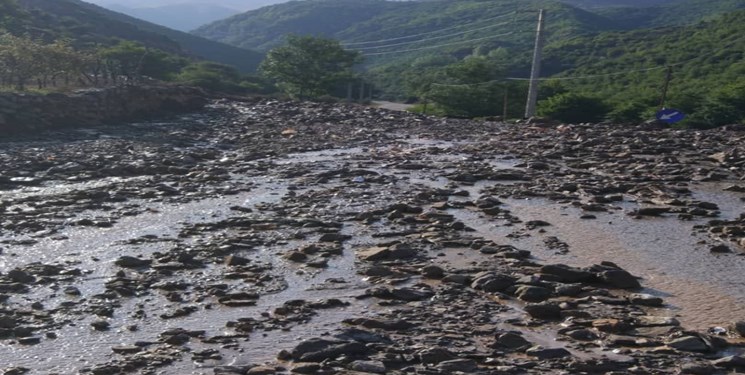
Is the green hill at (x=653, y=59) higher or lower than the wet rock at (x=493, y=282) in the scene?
higher

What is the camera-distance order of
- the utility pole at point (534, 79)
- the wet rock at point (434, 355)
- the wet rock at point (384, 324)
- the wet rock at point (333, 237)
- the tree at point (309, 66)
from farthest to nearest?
the tree at point (309, 66), the utility pole at point (534, 79), the wet rock at point (333, 237), the wet rock at point (384, 324), the wet rock at point (434, 355)

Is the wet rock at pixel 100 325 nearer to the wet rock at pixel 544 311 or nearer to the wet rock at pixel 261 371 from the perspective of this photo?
the wet rock at pixel 261 371

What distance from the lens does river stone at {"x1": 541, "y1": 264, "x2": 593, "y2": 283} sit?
11.7 metres

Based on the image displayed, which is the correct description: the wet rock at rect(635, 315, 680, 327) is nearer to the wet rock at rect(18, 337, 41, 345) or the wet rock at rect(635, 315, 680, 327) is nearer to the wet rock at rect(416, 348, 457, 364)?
the wet rock at rect(416, 348, 457, 364)

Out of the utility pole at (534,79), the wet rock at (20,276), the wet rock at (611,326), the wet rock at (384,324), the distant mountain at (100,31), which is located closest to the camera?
the wet rock at (611,326)

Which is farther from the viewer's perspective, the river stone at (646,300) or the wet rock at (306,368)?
the river stone at (646,300)

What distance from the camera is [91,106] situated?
32.2 meters

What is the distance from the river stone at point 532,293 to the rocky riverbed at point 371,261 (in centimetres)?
3

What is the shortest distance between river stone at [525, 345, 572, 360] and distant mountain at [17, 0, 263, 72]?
46201 millimetres

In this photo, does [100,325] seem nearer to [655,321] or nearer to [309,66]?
[655,321]

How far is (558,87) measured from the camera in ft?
160

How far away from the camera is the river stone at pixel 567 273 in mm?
11734

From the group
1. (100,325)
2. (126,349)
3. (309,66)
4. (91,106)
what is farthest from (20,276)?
(309,66)

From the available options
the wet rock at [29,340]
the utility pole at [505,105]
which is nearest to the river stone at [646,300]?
the wet rock at [29,340]
